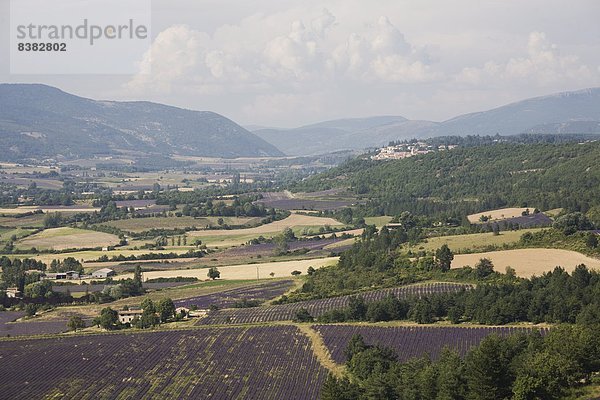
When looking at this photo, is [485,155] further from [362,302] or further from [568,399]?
[568,399]

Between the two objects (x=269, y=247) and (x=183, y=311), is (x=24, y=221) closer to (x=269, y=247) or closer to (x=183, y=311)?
(x=269, y=247)

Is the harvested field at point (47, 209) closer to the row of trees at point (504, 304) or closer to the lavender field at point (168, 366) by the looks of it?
the lavender field at point (168, 366)

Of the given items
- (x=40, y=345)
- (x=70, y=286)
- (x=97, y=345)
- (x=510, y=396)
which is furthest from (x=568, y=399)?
(x=70, y=286)

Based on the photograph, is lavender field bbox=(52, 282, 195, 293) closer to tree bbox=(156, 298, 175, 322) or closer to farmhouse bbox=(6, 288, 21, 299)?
farmhouse bbox=(6, 288, 21, 299)

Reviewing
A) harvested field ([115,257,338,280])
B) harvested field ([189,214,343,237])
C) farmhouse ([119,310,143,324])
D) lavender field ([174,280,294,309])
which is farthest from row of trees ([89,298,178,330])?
harvested field ([189,214,343,237])

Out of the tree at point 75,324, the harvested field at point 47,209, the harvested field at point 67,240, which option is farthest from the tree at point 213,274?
the harvested field at point 47,209

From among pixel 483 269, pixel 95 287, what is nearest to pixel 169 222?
pixel 95 287
